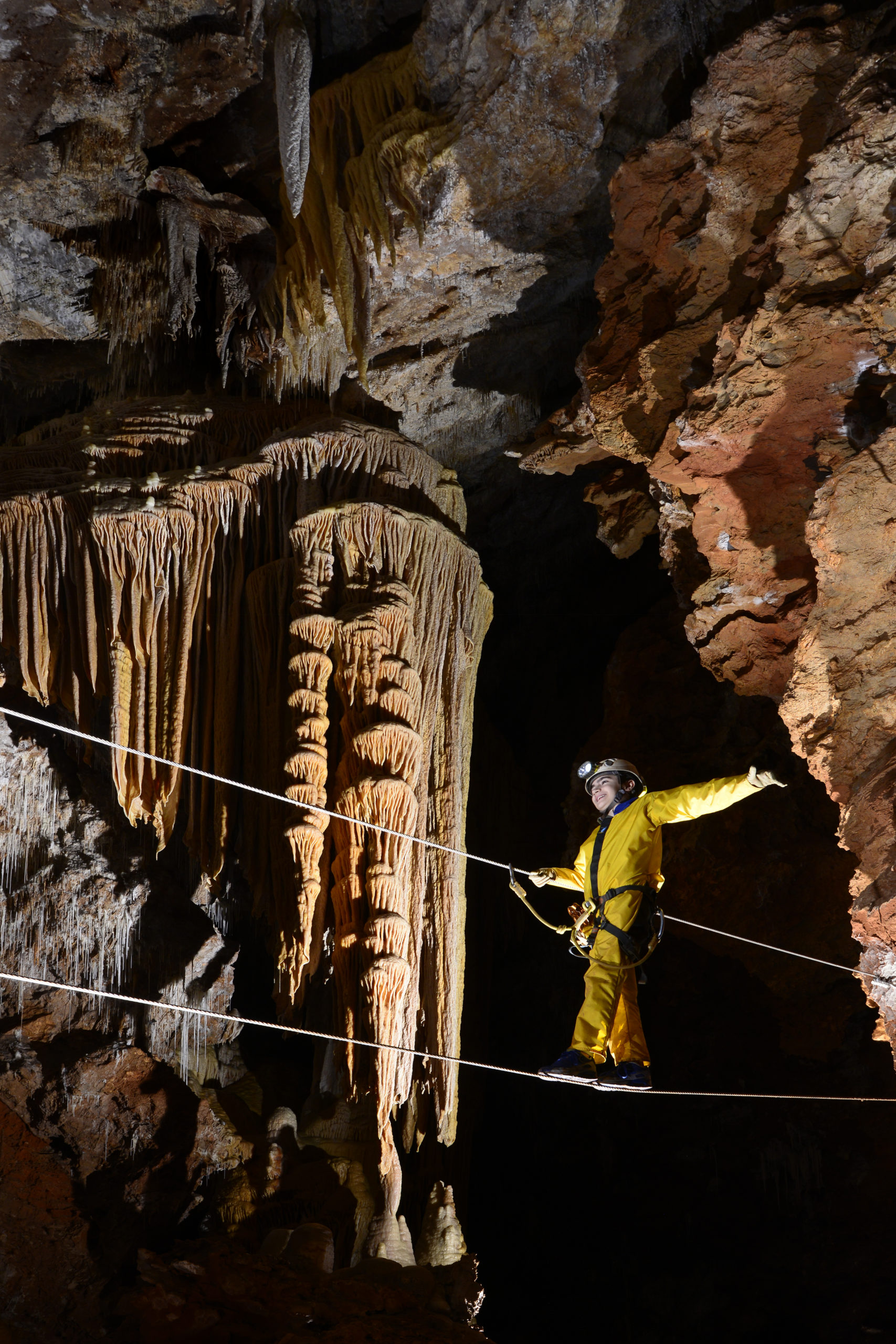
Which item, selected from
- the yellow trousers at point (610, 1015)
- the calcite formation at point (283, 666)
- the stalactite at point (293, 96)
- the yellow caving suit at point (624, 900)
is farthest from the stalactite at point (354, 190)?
the yellow trousers at point (610, 1015)

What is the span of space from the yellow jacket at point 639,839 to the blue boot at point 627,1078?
0.52m

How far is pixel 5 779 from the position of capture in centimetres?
690

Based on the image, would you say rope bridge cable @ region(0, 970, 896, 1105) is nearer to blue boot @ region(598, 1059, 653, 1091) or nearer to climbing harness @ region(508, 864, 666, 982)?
blue boot @ region(598, 1059, 653, 1091)

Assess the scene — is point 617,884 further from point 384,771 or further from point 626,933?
point 384,771

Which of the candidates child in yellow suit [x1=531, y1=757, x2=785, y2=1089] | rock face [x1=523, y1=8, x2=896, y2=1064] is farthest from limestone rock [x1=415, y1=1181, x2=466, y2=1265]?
rock face [x1=523, y1=8, x2=896, y2=1064]

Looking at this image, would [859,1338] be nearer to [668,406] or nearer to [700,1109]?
[700,1109]

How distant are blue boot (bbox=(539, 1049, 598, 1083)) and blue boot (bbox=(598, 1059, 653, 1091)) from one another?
37 mm

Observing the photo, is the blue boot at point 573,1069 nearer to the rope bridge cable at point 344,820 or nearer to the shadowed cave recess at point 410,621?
the rope bridge cable at point 344,820

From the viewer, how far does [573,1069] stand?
3.85 metres

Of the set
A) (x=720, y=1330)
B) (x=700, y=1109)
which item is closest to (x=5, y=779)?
(x=700, y=1109)

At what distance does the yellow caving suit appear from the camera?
402 cm

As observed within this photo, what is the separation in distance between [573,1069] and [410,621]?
A: 2268 millimetres

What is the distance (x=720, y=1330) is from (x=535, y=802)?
12.3 feet

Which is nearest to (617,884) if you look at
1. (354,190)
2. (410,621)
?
(410,621)
